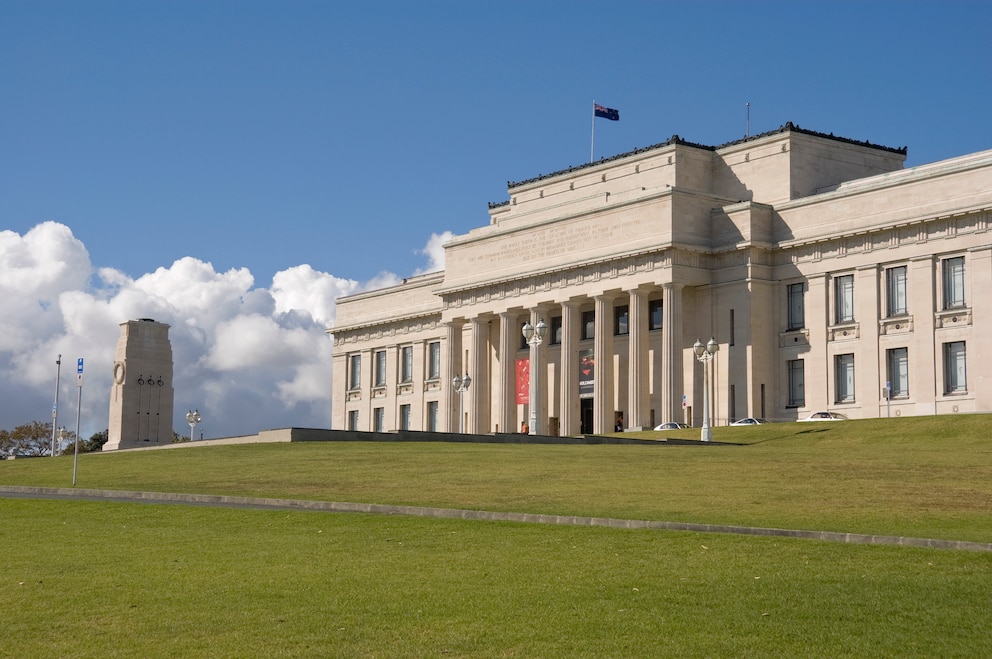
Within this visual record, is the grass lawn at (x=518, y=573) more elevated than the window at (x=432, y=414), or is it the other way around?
the window at (x=432, y=414)

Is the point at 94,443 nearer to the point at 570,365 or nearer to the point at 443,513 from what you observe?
the point at 570,365

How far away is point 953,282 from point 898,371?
600cm

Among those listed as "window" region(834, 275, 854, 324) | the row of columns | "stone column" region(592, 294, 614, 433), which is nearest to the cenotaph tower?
the row of columns

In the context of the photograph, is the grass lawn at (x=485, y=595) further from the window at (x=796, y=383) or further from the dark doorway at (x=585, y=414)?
the dark doorway at (x=585, y=414)

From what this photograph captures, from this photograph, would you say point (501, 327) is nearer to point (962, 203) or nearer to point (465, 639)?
point (962, 203)

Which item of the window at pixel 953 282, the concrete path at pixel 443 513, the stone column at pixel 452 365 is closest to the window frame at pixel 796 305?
the window at pixel 953 282

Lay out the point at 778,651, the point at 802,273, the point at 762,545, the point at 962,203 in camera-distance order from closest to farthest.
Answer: the point at 778,651 < the point at 762,545 < the point at 962,203 < the point at 802,273

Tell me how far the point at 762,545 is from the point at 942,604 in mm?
5327

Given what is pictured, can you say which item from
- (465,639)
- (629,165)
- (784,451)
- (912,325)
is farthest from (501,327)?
(465,639)

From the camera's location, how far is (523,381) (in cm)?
9944

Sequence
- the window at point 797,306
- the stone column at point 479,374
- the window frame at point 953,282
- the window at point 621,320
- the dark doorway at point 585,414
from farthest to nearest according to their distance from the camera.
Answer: the stone column at point 479,374
the dark doorway at point 585,414
the window at point 621,320
the window at point 797,306
the window frame at point 953,282

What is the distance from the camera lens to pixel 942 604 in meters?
18.1

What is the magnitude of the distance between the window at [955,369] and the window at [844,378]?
6238 mm

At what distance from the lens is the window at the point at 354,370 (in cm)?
12194
